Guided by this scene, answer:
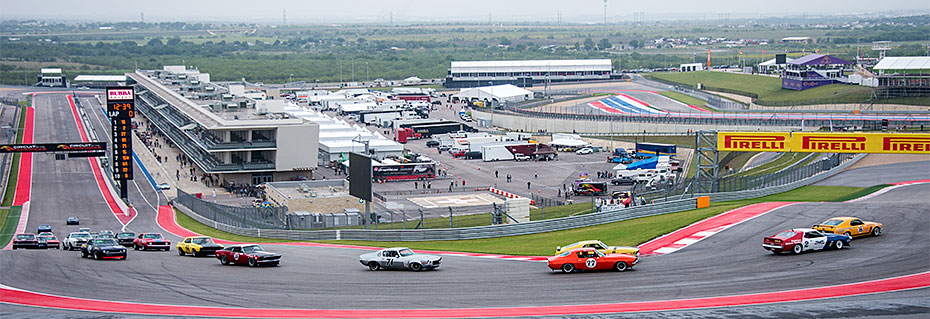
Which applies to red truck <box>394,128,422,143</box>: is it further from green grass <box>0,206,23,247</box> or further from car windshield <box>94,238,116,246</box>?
car windshield <box>94,238,116,246</box>

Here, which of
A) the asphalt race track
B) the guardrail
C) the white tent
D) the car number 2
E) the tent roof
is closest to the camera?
the asphalt race track

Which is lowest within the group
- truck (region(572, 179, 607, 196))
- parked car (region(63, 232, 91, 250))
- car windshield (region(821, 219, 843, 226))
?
truck (region(572, 179, 607, 196))

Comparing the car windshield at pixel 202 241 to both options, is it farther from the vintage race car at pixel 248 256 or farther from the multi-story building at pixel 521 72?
the multi-story building at pixel 521 72

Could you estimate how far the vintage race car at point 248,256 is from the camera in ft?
115

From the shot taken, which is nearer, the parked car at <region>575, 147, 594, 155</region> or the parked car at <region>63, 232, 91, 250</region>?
the parked car at <region>63, 232, 91, 250</region>

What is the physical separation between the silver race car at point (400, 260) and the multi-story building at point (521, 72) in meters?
150

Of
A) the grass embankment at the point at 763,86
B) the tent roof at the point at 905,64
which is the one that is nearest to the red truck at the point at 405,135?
the grass embankment at the point at 763,86

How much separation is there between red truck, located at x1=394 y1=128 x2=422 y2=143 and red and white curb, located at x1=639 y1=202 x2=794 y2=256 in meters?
65.5

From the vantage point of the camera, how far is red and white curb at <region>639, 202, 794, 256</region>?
3647 cm

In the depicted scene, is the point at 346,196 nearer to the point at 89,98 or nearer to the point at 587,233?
the point at 587,233

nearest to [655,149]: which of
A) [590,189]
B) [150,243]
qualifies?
[590,189]

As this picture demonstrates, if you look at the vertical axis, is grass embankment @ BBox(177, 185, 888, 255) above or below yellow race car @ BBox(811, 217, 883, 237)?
below

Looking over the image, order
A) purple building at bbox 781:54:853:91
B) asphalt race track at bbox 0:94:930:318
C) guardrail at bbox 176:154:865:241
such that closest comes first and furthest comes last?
asphalt race track at bbox 0:94:930:318, guardrail at bbox 176:154:865:241, purple building at bbox 781:54:853:91

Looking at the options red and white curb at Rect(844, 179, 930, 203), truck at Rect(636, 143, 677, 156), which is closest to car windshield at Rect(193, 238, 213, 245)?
red and white curb at Rect(844, 179, 930, 203)
